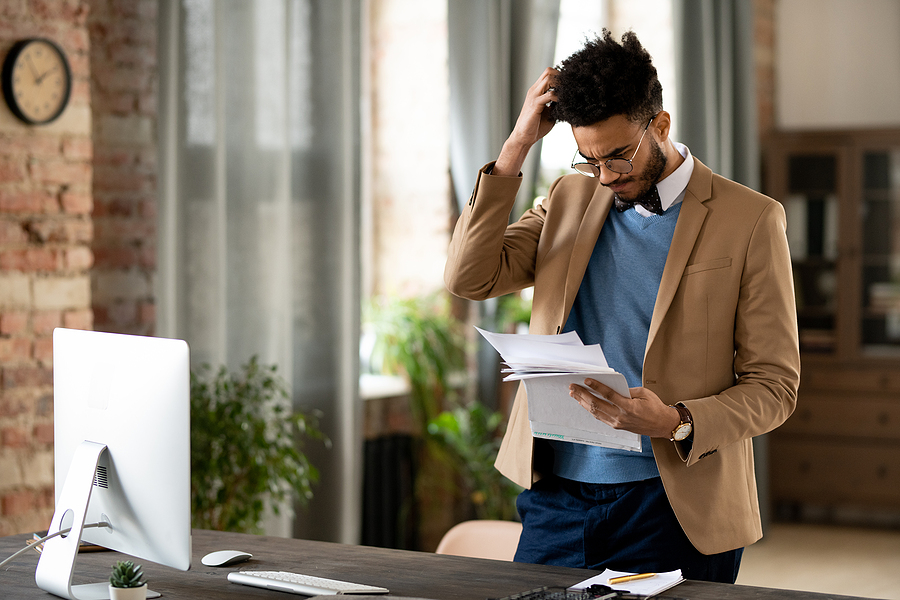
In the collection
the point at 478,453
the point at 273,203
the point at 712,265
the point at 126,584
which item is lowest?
the point at 478,453

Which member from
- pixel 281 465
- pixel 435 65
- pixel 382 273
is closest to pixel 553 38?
pixel 435 65

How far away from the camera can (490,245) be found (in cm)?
191

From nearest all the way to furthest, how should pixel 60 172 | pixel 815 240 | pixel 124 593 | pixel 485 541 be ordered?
pixel 124 593, pixel 485 541, pixel 60 172, pixel 815 240

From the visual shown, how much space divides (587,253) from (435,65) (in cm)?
272

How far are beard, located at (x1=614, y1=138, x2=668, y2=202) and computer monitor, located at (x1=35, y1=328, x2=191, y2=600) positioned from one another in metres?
0.88

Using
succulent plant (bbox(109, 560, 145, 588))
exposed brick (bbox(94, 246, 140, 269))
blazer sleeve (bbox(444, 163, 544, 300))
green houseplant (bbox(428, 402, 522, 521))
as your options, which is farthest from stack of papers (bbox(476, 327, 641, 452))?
green houseplant (bbox(428, 402, 522, 521))

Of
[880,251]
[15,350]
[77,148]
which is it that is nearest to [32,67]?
[77,148]

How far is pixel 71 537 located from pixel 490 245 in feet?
2.97

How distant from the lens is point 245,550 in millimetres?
1849

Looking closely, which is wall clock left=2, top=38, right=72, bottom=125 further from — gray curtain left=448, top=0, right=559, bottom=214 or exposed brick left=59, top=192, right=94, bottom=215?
gray curtain left=448, top=0, right=559, bottom=214

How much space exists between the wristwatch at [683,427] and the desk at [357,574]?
0.79ft

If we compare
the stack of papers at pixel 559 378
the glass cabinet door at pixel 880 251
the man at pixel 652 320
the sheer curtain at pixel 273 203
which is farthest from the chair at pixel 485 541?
the glass cabinet door at pixel 880 251

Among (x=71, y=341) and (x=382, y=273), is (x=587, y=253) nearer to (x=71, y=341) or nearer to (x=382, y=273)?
(x=71, y=341)

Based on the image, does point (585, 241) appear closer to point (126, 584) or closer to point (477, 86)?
point (126, 584)
